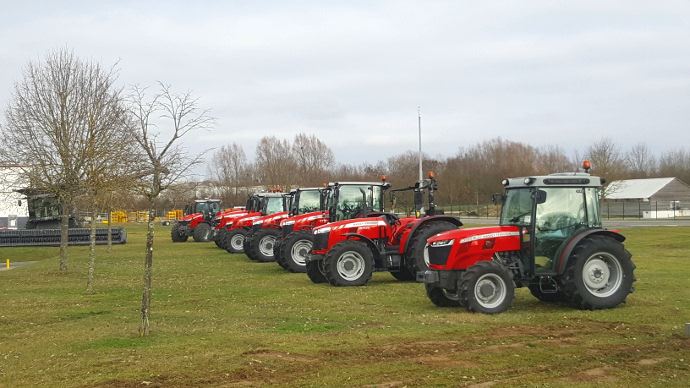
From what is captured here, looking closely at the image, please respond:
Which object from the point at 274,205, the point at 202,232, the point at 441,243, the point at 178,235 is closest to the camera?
the point at 441,243

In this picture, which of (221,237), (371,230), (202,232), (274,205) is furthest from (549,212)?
(202,232)

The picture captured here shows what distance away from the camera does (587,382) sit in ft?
22.7

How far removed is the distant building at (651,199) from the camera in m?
68.2

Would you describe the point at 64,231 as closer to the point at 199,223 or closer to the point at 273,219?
the point at 273,219

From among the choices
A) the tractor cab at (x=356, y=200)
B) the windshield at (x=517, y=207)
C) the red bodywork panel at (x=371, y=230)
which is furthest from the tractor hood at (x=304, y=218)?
the windshield at (x=517, y=207)

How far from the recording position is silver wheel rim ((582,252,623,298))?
37.4 ft

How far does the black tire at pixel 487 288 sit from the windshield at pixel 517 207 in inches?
37.6

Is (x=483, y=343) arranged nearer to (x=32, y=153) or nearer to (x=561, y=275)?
(x=561, y=275)

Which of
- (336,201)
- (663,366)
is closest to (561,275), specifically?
(663,366)

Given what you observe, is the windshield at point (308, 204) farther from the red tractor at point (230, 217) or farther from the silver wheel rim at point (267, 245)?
the red tractor at point (230, 217)

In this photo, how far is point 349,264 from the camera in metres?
15.8

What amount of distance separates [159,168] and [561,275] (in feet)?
20.6

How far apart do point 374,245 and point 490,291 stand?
5.10m

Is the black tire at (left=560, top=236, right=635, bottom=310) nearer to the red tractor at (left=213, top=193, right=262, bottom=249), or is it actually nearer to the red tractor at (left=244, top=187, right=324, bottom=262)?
the red tractor at (left=244, top=187, right=324, bottom=262)
